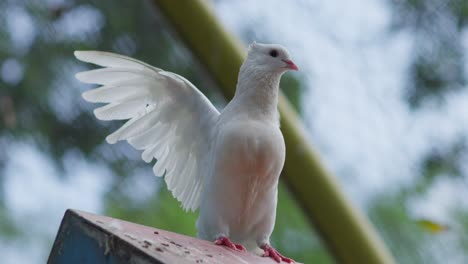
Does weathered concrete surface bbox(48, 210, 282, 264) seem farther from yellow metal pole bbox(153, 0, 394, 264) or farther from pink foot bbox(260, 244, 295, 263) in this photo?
yellow metal pole bbox(153, 0, 394, 264)

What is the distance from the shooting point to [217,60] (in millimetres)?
2463

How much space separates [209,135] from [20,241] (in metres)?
1.70

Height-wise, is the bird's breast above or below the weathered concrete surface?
above

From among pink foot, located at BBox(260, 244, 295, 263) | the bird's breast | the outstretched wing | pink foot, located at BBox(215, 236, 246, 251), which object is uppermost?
the outstretched wing

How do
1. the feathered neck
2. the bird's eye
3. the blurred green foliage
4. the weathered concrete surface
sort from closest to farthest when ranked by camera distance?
the weathered concrete surface → the feathered neck → the bird's eye → the blurred green foliage

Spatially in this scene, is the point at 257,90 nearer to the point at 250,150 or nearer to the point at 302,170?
the point at 250,150

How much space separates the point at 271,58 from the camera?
7.83ft

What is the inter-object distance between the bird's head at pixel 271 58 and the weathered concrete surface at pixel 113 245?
0.64m

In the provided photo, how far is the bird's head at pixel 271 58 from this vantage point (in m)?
2.36

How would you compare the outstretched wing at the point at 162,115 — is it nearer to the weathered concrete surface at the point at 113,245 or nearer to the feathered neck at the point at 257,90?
the feathered neck at the point at 257,90

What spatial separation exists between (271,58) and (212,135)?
0.26 meters

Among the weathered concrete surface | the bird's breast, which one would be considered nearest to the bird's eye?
the bird's breast

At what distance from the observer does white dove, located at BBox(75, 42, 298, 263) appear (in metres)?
2.21

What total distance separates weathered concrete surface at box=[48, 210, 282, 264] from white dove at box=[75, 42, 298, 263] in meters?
0.31
